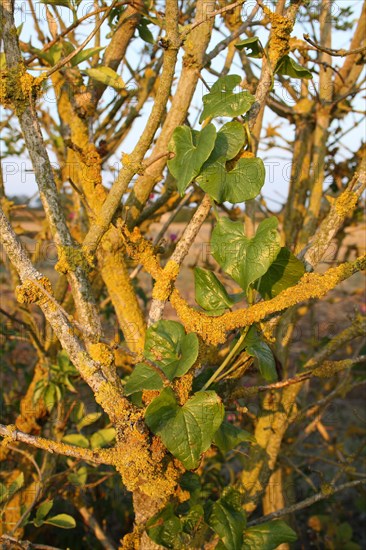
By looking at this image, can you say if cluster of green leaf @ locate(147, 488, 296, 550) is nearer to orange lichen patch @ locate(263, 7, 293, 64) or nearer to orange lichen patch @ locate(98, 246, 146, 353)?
orange lichen patch @ locate(98, 246, 146, 353)

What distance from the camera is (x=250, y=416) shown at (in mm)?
1886

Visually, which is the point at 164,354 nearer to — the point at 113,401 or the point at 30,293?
the point at 113,401

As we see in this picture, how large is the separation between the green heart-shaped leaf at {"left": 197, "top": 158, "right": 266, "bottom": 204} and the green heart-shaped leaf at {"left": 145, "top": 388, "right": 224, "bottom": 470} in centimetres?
31

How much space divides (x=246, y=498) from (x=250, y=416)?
0.50m

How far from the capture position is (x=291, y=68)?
39.5 inches

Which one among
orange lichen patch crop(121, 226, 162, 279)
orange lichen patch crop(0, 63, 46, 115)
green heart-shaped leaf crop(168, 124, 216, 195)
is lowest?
orange lichen patch crop(121, 226, 162, 279)

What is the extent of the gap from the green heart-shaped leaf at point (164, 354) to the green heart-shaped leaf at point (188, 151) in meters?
0.24

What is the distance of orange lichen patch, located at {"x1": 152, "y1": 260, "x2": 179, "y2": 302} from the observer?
3.33 ft

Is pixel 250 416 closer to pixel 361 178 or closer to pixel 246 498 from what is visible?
pixel 246 498

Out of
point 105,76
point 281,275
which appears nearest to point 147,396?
point 281,275

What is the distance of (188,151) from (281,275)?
26 centimetres

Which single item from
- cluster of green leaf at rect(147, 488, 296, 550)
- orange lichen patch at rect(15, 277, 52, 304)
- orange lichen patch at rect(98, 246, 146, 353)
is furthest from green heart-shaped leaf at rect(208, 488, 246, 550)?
orange lichen patch at rect(15, 277, 52, 304)

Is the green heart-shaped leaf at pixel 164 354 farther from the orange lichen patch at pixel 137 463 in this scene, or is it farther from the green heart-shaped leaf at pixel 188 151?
the green heart-shaped leaf at pixel 188 151

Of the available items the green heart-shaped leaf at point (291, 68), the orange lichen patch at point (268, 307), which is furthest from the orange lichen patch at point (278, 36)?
the orange lichen patch at point (268, 307)
